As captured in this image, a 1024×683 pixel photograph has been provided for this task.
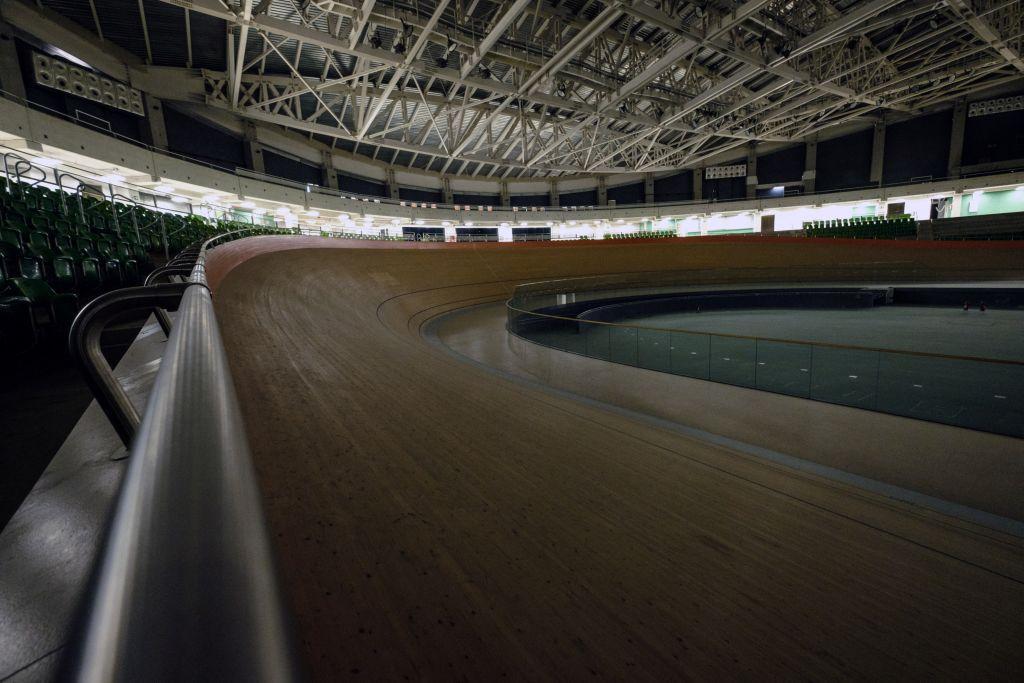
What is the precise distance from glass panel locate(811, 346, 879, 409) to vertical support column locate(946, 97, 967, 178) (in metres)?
32.9

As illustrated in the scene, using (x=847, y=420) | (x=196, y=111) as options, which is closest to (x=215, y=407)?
(x=847, y=420)

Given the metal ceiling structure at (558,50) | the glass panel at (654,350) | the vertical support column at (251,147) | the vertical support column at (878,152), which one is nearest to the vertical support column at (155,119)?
the metal ceiling structure at (558,50)

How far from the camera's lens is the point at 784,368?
5051 mm

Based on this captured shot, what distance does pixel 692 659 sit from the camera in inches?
38.1

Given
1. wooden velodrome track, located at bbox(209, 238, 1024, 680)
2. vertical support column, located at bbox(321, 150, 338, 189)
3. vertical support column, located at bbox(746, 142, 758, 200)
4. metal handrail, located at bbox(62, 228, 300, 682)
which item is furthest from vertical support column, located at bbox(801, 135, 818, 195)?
metal handrail, located at bbox(62, 228, 300, 682)

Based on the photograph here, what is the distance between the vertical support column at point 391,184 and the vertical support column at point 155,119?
13912 mm

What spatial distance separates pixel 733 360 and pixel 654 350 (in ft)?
3.47

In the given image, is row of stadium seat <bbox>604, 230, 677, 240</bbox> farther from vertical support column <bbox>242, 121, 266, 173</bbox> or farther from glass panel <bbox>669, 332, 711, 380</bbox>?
vertical support column <bbox>242, 121, 266, 173</bbox>

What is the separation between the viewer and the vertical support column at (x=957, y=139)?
25284 mm

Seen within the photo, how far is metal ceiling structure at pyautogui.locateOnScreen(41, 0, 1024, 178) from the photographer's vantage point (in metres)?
12.2

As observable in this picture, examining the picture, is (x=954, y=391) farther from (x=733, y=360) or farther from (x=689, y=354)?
(x=689, y=354)

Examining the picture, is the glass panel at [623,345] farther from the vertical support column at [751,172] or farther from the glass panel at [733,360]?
the vertical support column at [751,172]

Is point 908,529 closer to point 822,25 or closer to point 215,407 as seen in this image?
point 215,407

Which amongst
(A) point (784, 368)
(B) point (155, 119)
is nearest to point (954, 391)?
(A) point (784, 368)
